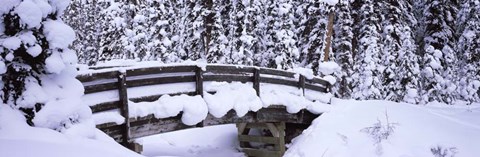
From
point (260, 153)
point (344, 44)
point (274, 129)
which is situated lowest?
point (260, 153)

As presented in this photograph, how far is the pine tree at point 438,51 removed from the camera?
22.0 meters

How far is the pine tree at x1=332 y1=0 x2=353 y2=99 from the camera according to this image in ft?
67.8

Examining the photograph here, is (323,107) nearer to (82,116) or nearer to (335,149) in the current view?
(335,149)

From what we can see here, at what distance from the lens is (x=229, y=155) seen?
13.6 metres

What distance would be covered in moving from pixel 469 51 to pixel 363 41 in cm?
685

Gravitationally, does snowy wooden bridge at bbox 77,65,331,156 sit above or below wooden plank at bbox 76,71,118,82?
below

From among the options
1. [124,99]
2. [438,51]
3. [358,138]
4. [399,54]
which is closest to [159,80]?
[124,99]

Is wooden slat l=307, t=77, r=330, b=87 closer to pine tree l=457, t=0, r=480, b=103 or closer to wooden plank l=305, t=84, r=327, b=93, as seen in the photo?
wooden plank l=305, t=84, r=327, b=93

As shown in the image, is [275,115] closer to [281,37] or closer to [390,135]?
[390,135]

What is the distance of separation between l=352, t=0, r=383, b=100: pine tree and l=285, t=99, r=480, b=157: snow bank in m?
9.48

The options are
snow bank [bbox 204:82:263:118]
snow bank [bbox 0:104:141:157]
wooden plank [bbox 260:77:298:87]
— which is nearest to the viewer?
snow bank [bbox 0:104:141:157]

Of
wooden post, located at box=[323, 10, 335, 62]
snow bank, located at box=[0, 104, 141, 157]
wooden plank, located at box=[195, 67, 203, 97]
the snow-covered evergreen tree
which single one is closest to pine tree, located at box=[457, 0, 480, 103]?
the snow-covered evergreen tree

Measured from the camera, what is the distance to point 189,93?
948 centimetres

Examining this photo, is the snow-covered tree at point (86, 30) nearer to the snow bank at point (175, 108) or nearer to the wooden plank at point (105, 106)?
the snow bank at point (175, 108)
